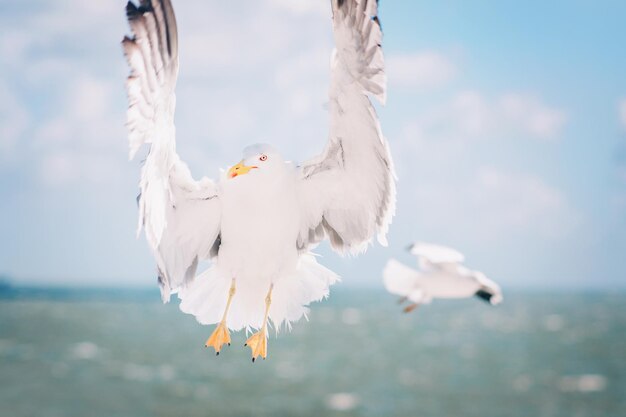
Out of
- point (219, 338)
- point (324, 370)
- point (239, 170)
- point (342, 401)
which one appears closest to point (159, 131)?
point (239, 170)

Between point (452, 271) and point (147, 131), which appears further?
point (452, 271)

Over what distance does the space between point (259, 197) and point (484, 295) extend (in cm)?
146

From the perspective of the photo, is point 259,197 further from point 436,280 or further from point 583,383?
point 583,383

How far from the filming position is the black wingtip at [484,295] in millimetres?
3986

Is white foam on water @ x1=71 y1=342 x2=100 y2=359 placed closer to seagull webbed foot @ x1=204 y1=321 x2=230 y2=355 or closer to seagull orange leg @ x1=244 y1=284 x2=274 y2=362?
seagull orange leg @ x1=244 y1=284 x2=274 y2=362

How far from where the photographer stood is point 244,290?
3.81 metres

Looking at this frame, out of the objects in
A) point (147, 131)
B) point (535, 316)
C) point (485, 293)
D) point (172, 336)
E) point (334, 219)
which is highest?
point (147, 131)

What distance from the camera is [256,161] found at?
10.7 ft

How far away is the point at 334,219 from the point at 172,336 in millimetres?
90371

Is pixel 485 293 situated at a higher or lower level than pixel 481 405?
higher

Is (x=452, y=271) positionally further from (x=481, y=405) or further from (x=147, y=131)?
(x=481, y=405)

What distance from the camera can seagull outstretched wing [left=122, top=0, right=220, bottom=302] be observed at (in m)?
2.95

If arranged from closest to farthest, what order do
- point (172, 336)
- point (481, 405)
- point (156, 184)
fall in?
point (156, 184)
point (481, 405)
point (172, 336)

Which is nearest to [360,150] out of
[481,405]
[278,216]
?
[278,216]
